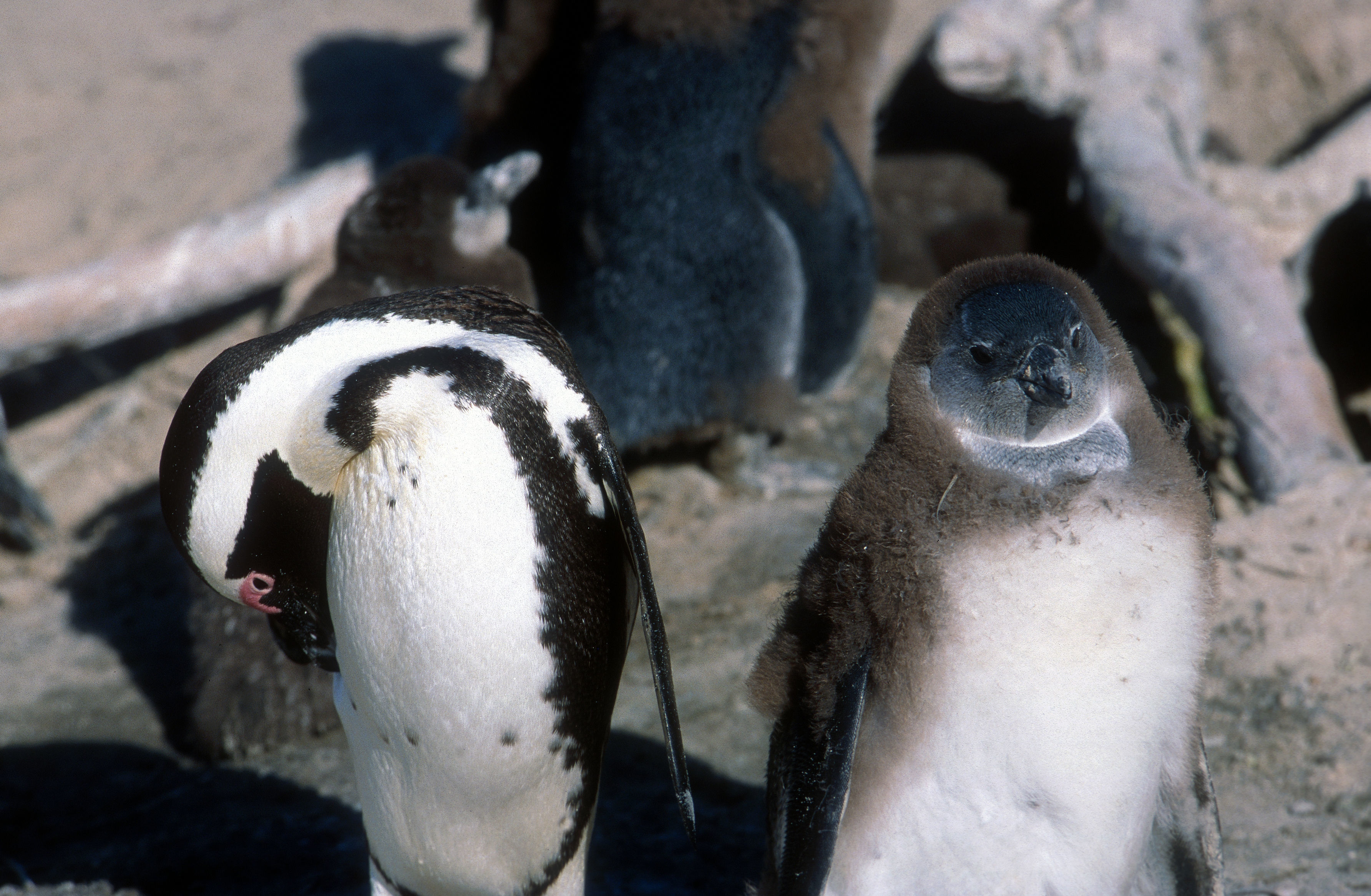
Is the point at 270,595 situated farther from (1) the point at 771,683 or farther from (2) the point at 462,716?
(1) the point at 771,683

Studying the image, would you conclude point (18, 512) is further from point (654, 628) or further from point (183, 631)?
point (654, 628)

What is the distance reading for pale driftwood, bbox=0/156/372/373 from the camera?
13.6ft

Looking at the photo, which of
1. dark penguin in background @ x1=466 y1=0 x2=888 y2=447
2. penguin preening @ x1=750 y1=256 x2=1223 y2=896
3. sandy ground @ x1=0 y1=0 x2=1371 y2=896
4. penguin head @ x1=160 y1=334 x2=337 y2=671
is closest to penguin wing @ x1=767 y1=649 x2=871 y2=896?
penguin preening @ x1=750 y1=256 x2=1223 y2=896

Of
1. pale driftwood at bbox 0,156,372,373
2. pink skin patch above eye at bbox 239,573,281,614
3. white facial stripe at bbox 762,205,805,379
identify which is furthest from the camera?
pale driftwood at bbox 0,156,372,373

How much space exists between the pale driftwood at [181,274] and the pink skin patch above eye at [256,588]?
2.81 m

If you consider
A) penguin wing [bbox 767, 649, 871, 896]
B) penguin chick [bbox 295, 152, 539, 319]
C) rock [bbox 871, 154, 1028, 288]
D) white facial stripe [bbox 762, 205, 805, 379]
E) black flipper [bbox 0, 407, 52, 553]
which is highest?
penguin wing [bbox 767, 649, 871, 896]

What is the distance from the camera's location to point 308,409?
1.56 metres

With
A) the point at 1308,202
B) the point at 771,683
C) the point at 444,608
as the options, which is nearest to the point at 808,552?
the point at 771,683

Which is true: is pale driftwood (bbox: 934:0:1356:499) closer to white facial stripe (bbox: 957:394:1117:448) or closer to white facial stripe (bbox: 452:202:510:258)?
white facial stripe (bbox: 957:394:1117:448)

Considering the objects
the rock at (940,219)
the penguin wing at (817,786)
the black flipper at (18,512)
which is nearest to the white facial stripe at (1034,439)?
the penguin wing at (817,786)

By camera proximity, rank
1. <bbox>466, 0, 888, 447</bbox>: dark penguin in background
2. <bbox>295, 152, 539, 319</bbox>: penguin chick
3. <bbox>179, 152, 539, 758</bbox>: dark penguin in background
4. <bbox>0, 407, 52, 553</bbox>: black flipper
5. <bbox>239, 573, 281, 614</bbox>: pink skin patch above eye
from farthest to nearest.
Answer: <bbox>0, 407, 52, 553</bbox>: black flipper, <bbox>466, 0, 888, 447</bbox>: dark penguin in background, <bbox>295, 152, 539, 319</bbox>: penguin chick, <bbox>179, 152, 539, 758</bbox>: dark penguin in background, <bbox>239, 573, 281, 614</bbox>: pink skin patch above eye

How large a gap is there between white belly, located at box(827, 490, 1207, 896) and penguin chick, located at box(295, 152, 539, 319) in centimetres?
177

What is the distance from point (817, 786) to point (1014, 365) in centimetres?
60

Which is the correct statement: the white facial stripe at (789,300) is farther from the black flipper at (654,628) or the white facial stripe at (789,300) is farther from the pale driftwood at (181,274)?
the black flipper at (654,628)
